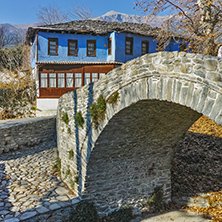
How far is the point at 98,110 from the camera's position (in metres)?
5.68

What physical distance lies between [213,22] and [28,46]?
17.8 metres

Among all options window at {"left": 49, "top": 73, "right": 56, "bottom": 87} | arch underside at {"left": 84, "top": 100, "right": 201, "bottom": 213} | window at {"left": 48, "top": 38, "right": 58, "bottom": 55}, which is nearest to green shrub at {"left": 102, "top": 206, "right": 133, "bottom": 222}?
arch underside at {"left": 84, "top": 100, "right": 201, "bottom": 213}

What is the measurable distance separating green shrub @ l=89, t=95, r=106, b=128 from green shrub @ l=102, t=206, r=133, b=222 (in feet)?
11.1

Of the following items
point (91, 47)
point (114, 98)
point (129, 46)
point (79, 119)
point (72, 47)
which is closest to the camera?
point (114, 98)

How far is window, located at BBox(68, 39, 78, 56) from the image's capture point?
672 inches

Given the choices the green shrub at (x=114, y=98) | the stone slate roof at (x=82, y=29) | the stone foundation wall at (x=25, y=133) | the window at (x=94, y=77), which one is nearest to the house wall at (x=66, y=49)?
the stone slate roof at (x=82, y=29)

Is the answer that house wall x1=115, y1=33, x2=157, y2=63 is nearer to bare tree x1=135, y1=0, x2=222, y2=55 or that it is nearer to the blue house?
the blue house

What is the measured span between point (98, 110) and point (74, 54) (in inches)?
501

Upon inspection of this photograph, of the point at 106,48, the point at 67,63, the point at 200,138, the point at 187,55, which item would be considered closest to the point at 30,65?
the point at 67,63

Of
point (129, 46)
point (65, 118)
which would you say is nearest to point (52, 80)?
point (129, 46)

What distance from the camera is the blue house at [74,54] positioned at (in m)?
16.4

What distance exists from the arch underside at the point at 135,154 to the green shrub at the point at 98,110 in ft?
1.10

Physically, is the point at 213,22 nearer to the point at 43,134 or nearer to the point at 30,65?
the point at 43,134

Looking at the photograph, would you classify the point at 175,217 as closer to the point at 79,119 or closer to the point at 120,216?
the point at 120,216
